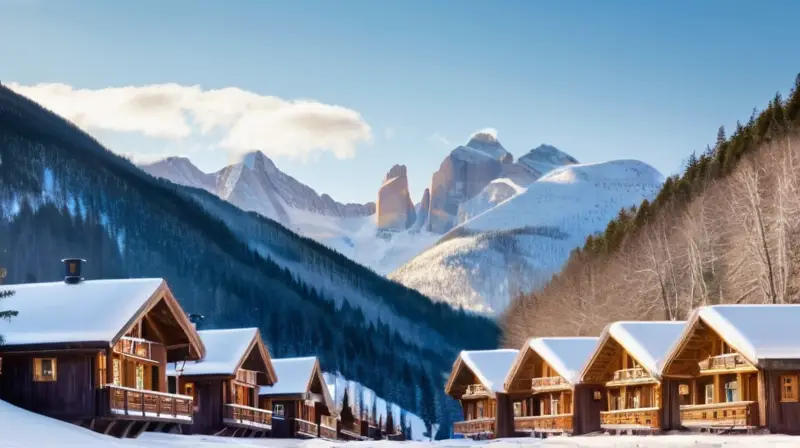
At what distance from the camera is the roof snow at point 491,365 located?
261 feet

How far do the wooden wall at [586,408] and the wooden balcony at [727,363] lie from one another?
1468 cm

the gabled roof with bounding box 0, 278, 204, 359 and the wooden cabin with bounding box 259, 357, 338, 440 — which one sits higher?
the gabled roof with bounding box 0, 278, 204, 359

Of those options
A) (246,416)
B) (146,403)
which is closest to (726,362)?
(146,403)

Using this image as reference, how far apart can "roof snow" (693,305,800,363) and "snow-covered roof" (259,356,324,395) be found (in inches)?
1353

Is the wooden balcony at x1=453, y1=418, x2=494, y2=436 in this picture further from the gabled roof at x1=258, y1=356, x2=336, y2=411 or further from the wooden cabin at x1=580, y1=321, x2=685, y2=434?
the wooden cabin at x1=580, y1=321, x2=685, y2=434

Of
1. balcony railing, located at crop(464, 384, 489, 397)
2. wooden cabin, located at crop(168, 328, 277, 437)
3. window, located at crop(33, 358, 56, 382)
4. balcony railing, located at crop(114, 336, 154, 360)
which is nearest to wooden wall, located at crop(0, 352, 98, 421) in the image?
window, located at crop(33, 358, 56, 382)

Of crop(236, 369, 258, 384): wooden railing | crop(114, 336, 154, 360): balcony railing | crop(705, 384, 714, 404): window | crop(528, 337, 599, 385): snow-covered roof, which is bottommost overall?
crop(705, 384, 714, 404): window

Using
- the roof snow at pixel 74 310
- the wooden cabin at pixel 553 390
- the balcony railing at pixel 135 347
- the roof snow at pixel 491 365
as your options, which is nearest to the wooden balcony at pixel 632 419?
the wooden cabin at pixel 553 390

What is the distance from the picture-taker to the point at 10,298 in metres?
48.9

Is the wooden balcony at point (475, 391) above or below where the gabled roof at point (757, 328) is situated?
below

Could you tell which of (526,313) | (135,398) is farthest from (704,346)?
(526,313)

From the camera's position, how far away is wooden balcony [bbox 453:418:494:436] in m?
82.1

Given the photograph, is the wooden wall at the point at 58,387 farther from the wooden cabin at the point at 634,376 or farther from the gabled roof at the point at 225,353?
the wooden cabin at the point at 634,376

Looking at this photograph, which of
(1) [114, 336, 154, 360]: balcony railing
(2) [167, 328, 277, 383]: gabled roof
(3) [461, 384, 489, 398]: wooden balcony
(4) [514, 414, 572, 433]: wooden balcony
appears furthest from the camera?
(3) [461, 384, 489, 398]: wooden balcony
